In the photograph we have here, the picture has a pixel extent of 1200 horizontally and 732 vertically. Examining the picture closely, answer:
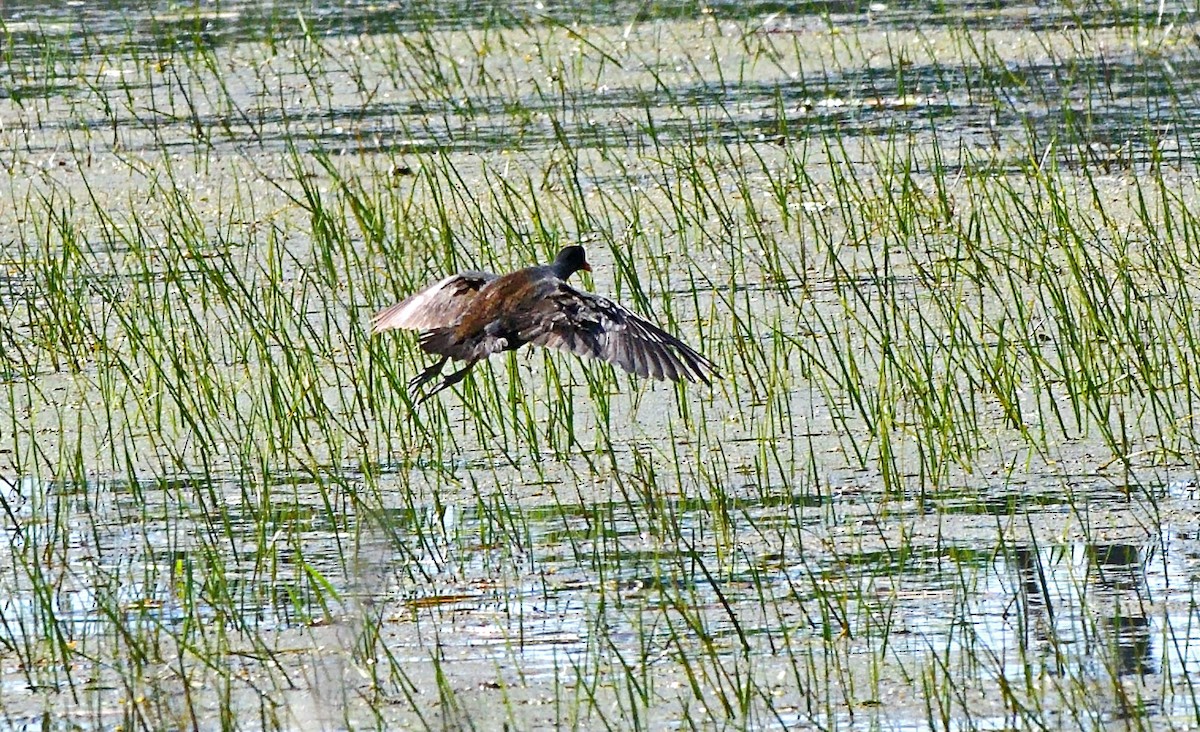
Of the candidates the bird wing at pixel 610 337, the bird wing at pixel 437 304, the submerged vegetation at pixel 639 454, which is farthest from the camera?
the bird wing at pixel 437 304

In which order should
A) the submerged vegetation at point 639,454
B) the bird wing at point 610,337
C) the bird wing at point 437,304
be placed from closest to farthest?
1. the submerged vegetation at point 639,454
2. the bird wing at point 610,337
3. the bird wing at point 437,304

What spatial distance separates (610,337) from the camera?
4.26m

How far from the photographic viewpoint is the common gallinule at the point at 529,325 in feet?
13.8

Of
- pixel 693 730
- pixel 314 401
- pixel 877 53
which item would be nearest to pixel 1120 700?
pixel 693 730

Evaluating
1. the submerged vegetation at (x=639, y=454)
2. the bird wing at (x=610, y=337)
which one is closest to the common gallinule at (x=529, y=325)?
the bird wing at (x=610, y=337)

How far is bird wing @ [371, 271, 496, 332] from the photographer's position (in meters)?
4.79

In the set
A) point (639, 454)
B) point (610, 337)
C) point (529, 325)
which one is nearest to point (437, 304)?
point (529, 325)

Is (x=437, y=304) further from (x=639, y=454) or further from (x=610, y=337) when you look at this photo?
(x=639, y=454)

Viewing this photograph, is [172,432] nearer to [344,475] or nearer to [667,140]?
[344,475]

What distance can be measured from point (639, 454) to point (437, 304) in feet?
3.30

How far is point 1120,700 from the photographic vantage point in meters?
2.79

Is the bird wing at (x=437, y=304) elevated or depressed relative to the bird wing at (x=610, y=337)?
elevated

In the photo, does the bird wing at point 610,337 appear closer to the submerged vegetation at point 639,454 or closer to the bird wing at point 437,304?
the submerged vegetation at point 639,454

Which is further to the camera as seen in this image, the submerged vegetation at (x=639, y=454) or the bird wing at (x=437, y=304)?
the bird wing at (x=437, y=304)
